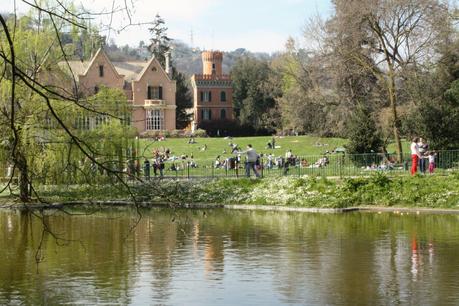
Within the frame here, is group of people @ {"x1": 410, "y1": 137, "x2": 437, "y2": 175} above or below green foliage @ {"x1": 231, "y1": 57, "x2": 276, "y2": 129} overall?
below

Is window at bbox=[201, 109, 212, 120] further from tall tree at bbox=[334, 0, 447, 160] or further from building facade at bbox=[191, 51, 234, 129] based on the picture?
→ tall tree at bbox=[334, 0, 447, 160]

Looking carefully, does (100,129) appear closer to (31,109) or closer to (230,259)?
(31,109)

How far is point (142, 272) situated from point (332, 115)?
34070 millimetres

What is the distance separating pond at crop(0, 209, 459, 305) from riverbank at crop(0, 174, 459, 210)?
108 inches

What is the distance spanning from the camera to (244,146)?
68188 millimetres

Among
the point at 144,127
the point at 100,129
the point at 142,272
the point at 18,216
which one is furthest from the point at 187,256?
the point at 144,127

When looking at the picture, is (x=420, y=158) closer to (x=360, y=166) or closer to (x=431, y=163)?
(x=431, y=163)

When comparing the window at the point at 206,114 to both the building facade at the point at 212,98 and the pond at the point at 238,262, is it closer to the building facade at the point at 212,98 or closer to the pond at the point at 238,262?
the building facade at the point at 212,98

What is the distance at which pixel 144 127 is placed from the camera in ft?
283

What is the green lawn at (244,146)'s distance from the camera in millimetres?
60737

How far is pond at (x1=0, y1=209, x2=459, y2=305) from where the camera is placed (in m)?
13.0

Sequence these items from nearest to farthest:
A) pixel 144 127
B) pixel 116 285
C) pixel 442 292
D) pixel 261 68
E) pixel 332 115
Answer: pixel 442 292
pixel 116 285
pixel 332 115
pixel 144 127
pixel 261 68

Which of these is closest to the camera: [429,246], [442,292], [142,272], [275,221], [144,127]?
[442,292]

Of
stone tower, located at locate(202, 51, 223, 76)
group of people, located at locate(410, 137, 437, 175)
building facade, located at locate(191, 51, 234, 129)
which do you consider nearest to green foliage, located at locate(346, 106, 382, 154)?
group of people, located at locate(410, 137, 437, 175)
